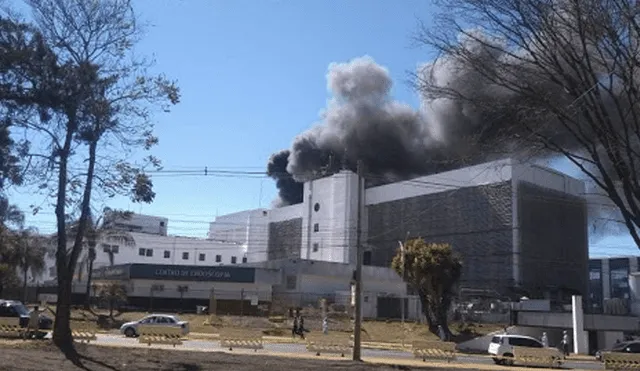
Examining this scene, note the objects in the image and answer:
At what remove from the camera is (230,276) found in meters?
68.5

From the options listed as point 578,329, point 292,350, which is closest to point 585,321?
point 578,329

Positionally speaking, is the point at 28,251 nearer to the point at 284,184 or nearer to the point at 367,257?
the point at 367,257

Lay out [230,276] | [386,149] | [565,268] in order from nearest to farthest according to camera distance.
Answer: [230,276]
[565,268]
[386,149]

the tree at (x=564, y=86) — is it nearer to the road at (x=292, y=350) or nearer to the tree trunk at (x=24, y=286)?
the road at (x=292, y=350)

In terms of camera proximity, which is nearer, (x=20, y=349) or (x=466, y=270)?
(x=20, y=349)

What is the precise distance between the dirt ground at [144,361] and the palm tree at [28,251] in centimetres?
4395

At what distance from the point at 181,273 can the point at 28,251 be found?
45.9ft

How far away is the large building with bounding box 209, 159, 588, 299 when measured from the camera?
238 ft

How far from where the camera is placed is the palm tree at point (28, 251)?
65.1 meters

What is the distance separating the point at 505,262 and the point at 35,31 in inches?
2322

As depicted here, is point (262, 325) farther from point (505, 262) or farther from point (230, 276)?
point (505, 262)

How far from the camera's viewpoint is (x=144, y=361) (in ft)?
69.0

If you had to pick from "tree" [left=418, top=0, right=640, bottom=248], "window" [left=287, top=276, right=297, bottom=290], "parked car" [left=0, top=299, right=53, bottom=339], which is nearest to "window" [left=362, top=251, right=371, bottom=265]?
"window" [left=287, top=276, right=297, bottom=290]

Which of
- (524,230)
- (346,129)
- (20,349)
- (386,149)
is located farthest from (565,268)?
(20,349)
